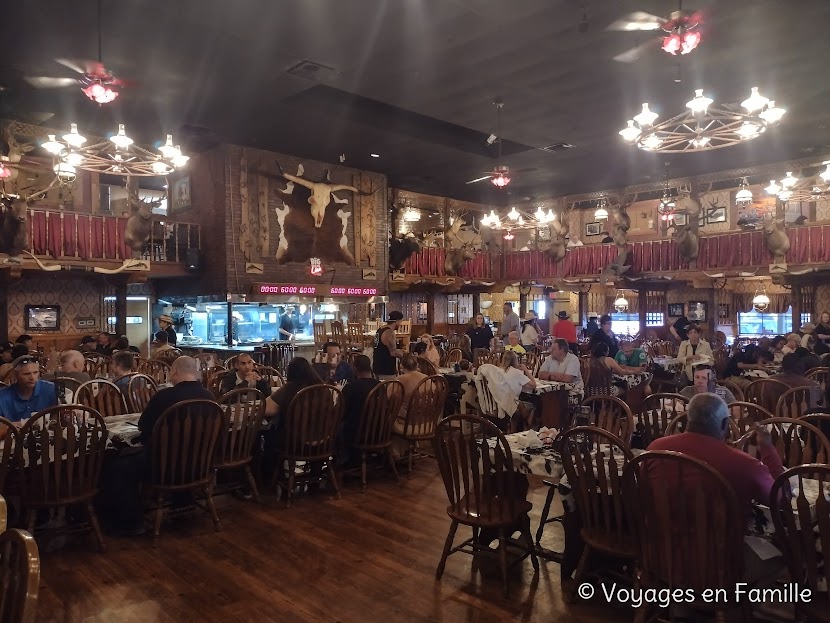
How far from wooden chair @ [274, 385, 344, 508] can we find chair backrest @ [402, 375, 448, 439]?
803mm

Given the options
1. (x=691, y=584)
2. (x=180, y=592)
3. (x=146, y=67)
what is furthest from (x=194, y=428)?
(x=146, y=67)

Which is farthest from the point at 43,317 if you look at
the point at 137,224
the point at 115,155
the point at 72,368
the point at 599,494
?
the point at 599,494

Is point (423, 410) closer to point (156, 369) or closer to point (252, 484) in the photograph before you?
point (252, 484)

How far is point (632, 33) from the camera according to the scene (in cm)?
709

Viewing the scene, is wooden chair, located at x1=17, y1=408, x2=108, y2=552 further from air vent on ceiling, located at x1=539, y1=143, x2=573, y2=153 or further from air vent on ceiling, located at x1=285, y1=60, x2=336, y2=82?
air vent on ceiling, located at x1=539, y1=143, x2=573, y2=153

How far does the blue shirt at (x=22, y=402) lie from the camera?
433 cm

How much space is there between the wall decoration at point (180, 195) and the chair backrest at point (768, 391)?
1178cm

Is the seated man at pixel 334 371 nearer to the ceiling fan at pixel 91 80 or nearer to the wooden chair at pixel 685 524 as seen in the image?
the ceiling fan at pixel 91 80

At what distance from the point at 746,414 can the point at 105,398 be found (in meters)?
5.35

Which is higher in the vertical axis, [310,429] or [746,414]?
[746,414]

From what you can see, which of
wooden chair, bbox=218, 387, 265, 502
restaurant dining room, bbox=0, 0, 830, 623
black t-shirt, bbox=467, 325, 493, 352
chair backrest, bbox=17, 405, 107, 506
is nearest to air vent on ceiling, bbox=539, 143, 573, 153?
restaurant dining room, bbox=0, 0, 830, 623

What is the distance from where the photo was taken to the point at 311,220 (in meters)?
13.7

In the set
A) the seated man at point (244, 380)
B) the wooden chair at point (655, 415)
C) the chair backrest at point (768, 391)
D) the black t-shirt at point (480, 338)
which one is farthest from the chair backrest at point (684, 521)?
the black t-shirt at point (480, 338)

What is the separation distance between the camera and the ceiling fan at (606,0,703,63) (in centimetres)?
480
